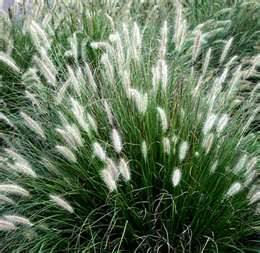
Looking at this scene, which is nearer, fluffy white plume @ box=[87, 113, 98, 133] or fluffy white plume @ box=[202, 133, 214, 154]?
fluffy white plume @ box=[202, 133, 214, 154]

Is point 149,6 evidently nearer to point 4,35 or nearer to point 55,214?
point 4,35

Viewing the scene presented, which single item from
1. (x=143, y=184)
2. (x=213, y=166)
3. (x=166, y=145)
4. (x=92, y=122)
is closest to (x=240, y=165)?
(x=213, y=166)

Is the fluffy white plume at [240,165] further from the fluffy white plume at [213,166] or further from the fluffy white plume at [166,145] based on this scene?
the fluffy white plume at [166,145]

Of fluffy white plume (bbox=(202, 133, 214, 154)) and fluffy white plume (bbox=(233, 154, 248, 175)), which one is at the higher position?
fluffy white plume (bbox=(202, 133, 214, 154))

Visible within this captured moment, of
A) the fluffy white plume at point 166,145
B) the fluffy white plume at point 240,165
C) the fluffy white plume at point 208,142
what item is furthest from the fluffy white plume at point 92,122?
the fluffy white plume at point 240,165

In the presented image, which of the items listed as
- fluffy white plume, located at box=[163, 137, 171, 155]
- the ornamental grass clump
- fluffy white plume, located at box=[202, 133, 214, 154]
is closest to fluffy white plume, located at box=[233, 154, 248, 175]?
the ornamental grass clump

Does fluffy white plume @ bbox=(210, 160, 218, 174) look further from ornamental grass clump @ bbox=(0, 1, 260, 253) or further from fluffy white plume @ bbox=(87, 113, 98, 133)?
fluffy white plume @ bbox=(87, 113, 98, 133)

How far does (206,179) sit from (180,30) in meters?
0.89

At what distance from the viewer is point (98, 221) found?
2703 mm

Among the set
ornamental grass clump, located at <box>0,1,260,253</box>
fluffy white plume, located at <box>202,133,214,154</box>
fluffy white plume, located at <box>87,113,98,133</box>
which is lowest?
ornamental grass clump, located at <box>0,1,260,253</box>

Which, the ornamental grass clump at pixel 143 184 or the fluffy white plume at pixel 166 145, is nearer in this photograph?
the fluffy white plume at pixel 166 145

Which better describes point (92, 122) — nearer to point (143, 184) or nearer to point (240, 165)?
point (143, 184)

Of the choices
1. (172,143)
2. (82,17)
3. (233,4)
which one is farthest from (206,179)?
(233,4)

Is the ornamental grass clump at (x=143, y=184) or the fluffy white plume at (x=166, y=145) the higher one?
the fluffy white plume at (x=166, y=145)
